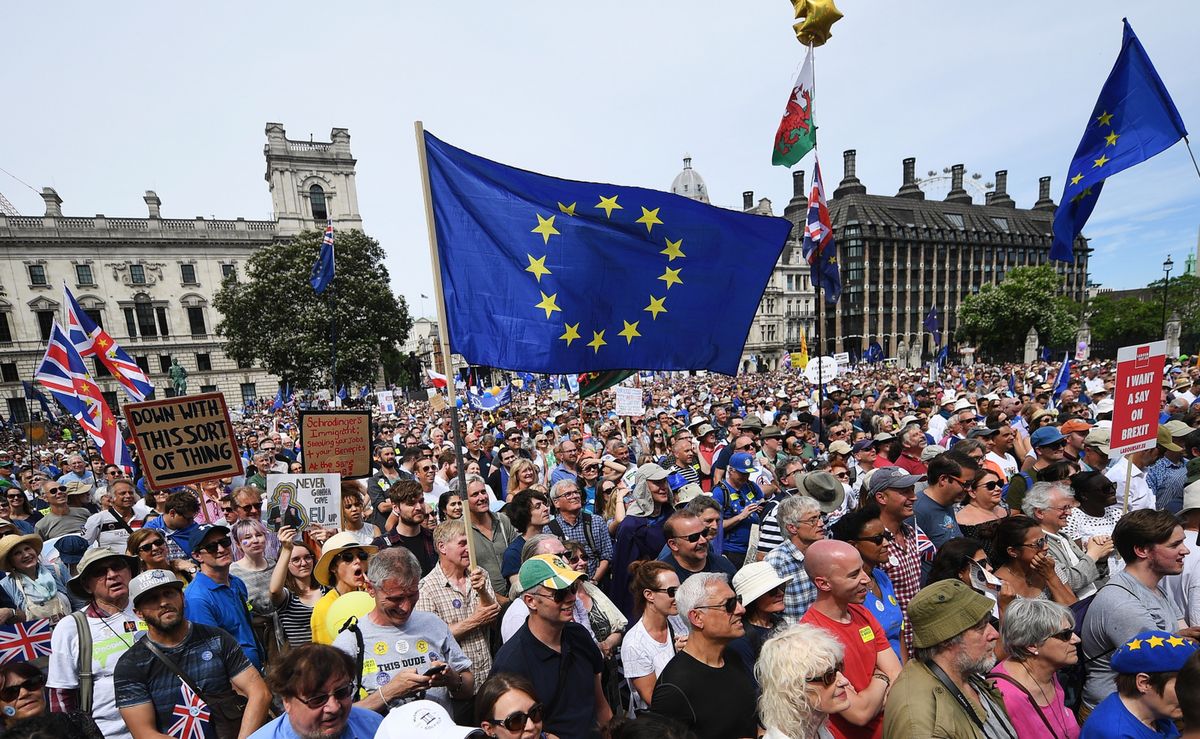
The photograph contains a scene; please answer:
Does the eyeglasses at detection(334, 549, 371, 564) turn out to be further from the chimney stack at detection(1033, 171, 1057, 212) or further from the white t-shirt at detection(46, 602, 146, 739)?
the chimney stack at detection(1033, 171, 1057, 212)

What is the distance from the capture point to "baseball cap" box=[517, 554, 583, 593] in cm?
282

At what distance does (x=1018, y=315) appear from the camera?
192 ft

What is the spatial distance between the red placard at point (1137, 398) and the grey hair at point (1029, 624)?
3209mm

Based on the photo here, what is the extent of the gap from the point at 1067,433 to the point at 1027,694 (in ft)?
18.6

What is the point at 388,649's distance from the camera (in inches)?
115

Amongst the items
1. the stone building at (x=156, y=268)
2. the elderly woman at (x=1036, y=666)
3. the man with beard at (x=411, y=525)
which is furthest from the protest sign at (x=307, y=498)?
the stone building at (x=156, y=268)

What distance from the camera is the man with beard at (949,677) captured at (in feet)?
7.98

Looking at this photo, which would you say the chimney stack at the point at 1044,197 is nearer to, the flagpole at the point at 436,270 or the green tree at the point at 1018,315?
the green tree at the point at 1018,315

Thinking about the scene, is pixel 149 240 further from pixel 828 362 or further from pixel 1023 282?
pixel 1023 282

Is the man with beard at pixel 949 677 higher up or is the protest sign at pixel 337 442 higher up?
the protest sign at pixel 337 442

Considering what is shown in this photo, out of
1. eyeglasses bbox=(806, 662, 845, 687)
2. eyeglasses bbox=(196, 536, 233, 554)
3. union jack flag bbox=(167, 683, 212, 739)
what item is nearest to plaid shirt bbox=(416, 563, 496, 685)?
union jack flag bbox=(167, 683, 212, 739)

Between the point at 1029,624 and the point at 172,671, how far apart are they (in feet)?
13.4

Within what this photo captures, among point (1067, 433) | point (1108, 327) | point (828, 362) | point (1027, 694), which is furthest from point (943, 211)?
point (1027, 694)

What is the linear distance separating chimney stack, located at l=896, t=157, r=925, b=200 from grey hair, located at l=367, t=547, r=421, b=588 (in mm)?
101984
